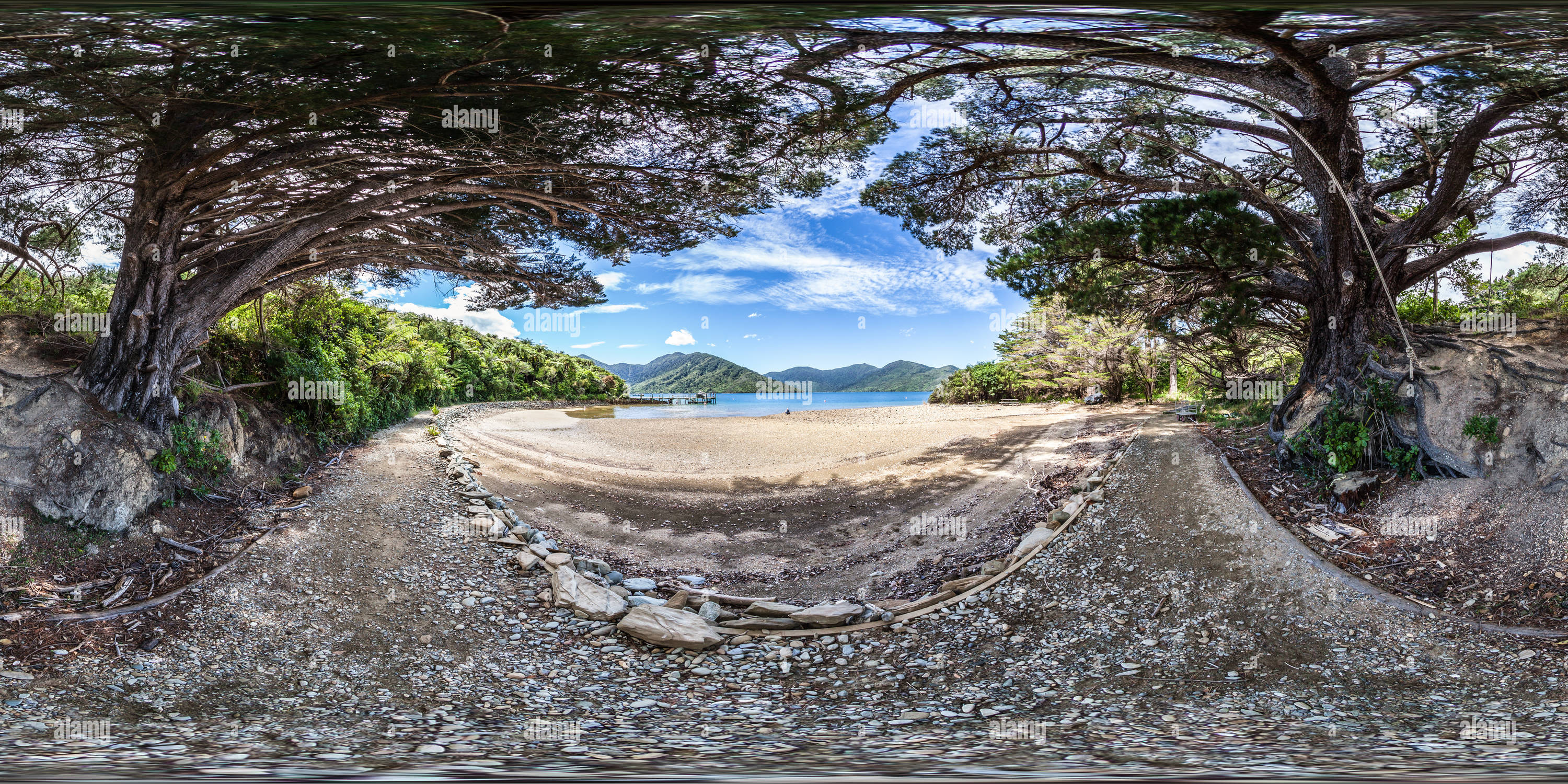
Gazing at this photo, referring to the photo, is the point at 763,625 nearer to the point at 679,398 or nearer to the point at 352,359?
the point at 352,359

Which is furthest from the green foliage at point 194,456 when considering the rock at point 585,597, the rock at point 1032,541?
the rock at point 1032,541

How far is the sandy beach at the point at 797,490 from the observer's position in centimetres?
451

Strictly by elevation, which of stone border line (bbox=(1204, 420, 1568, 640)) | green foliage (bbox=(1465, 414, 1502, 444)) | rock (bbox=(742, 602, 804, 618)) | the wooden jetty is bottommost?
rock (bbox=(742, 602, 804, 618))

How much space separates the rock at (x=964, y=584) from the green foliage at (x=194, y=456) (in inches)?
220

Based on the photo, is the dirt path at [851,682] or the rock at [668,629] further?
the rock at [668,629]

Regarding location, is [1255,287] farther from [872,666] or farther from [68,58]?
[68,58]

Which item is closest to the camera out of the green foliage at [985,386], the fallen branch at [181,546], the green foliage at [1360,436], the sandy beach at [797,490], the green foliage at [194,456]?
the fallen branch at [181,546]

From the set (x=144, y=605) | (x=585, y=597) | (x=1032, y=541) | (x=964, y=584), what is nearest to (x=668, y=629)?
(x=585, y=597)

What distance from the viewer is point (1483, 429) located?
11.3 feet

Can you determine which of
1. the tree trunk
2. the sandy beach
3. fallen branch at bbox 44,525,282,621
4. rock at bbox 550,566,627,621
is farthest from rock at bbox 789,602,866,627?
the tree trunk

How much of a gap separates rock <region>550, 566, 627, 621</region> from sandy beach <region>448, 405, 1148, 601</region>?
80cm

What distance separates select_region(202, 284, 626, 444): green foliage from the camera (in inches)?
238

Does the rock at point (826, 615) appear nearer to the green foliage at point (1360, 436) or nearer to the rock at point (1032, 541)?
the rock at point (1032, 541)

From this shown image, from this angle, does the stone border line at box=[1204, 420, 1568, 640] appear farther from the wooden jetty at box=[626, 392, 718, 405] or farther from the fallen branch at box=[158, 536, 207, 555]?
the fallen branch at box=[158, 536, 207, 555]
